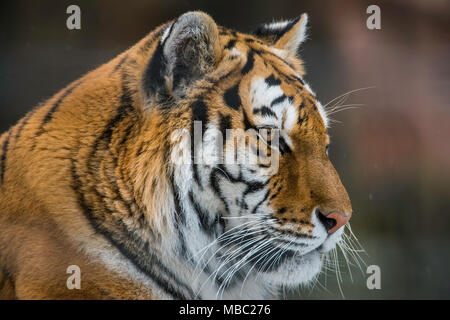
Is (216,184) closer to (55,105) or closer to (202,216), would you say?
(202,216)

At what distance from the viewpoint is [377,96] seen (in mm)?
1561

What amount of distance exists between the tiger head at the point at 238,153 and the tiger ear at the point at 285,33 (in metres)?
0.17

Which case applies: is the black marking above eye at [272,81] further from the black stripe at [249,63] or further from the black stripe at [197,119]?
the black stripe at [197,119]

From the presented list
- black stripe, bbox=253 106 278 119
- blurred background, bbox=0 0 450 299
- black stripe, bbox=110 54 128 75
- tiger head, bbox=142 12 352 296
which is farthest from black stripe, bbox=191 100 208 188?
blurred background, bbox=0 0 450 299

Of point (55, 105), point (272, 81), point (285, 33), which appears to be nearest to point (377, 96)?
point (285, 33)

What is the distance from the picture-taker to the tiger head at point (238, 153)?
106cm

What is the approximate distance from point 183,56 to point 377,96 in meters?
0.78

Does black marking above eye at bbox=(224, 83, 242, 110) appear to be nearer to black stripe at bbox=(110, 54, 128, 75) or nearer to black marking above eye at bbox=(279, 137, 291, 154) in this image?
black marking above eye at bbox=(279, 137, 291, 154)

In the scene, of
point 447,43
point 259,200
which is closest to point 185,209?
point 259,200

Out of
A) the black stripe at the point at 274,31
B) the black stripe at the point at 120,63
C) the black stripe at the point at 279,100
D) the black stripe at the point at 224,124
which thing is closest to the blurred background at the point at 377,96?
the black stripe at the point at 274,31

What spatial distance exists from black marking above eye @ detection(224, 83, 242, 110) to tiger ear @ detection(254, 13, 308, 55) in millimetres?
268

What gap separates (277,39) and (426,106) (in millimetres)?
616

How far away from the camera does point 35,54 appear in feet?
4.38

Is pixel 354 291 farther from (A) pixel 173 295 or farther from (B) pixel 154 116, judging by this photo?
(B) pixel 154 116
